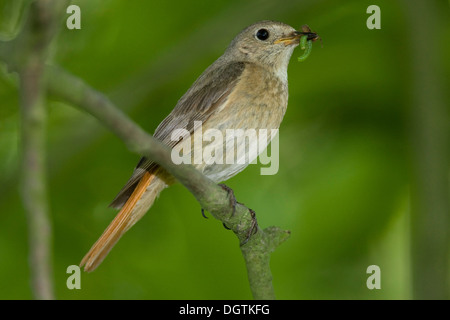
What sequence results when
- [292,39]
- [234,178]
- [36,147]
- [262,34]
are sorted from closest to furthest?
[36,147]
[292,39]
[262,34]
[234,178]

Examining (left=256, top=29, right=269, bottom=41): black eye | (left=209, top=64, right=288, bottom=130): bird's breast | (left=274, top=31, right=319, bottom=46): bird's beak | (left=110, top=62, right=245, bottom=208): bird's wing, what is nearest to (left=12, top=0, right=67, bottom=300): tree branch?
(left=110, top=62, right=245, bottom=208): bird's wing

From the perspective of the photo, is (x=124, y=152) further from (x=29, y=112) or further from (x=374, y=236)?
(x=29, y=112)

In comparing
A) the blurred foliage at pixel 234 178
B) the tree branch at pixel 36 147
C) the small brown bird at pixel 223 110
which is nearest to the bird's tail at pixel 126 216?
the small brown bird at pixel 223 110

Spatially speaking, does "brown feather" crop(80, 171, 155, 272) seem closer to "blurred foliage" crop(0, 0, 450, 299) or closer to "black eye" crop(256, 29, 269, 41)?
"blurred foliage" crop(0, 0, 450, 299)

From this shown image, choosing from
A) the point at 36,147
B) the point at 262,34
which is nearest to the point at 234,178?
the point at 262,34

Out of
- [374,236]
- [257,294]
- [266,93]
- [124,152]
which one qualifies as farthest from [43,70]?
[374,236]

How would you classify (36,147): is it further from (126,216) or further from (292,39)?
(292,39)
